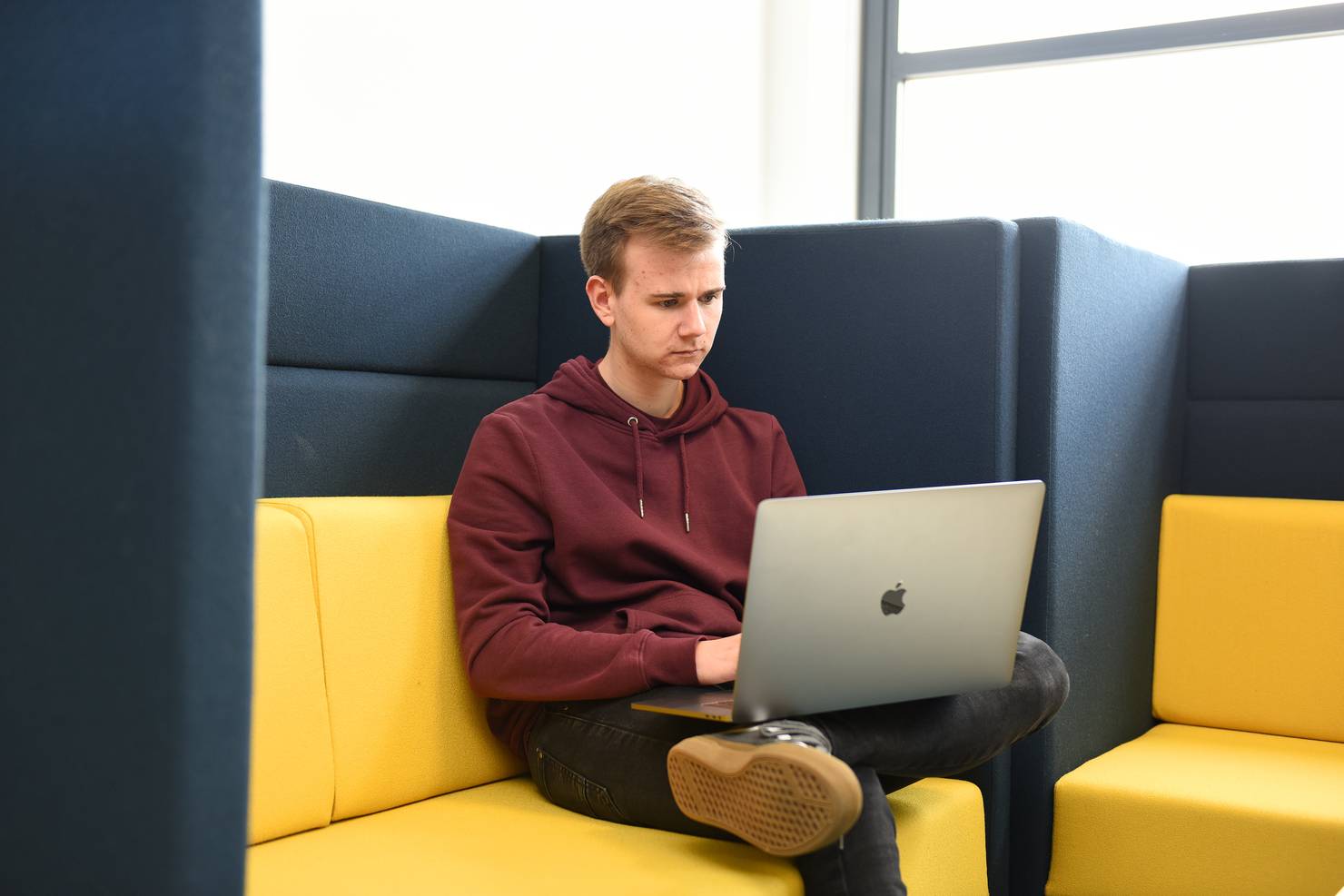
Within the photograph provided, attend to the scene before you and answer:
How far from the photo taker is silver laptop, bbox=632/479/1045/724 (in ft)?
4.57

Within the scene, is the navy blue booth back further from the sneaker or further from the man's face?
the sneaker

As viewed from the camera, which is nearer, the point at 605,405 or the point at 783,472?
the point at 605,405

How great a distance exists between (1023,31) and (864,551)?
328 centimetres

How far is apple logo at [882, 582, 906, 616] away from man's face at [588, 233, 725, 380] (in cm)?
54

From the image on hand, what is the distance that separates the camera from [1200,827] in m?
1.98

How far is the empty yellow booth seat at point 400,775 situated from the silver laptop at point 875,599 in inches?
7.4

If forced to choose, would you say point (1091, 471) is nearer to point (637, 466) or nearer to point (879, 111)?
point (637, 466)

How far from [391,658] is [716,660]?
431 mm

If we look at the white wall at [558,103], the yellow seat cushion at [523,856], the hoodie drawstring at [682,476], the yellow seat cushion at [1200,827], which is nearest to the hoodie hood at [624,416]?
the hoodie drawstring at [682,476]

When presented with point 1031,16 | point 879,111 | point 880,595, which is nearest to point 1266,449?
point 880,595

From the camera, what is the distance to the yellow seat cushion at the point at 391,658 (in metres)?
1.65

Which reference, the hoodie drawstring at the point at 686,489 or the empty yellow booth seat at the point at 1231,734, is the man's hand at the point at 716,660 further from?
the empty yellow booth seat at the point at 1231,734

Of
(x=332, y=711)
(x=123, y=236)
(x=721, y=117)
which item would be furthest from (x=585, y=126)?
(x=123, y=236)

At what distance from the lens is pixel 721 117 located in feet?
13.4
